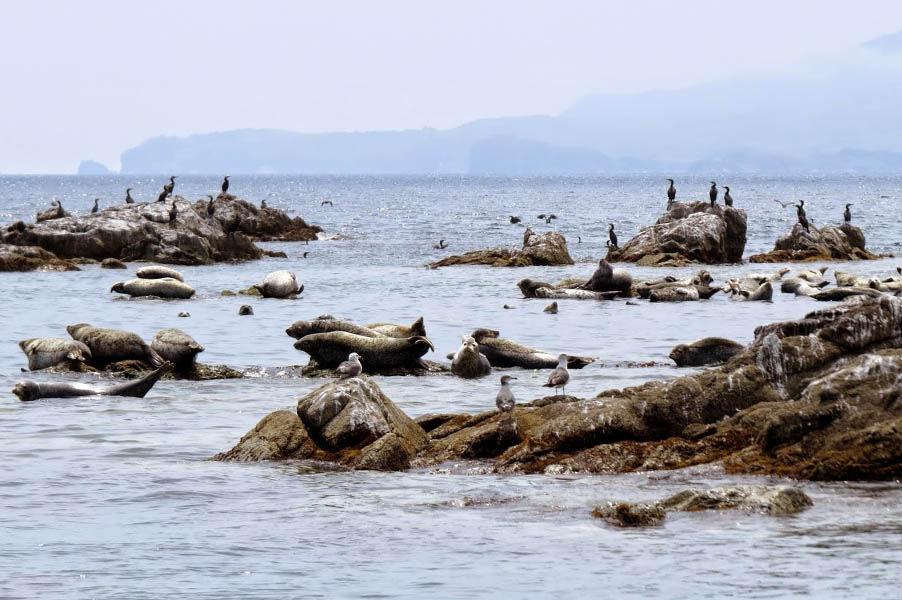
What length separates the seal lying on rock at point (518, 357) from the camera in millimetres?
18906

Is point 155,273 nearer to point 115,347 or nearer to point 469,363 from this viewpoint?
point 115,347

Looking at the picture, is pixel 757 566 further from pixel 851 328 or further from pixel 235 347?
pixel 235 347

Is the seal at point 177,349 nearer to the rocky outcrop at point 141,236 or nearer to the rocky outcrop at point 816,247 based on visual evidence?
the rocky outcrop at point 141,236

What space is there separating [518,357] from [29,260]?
81.6ft

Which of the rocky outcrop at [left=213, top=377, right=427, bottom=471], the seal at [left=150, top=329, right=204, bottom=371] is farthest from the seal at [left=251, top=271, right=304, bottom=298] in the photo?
the rocky outcrop at [left=213, top=377, right=427, bottom=471]

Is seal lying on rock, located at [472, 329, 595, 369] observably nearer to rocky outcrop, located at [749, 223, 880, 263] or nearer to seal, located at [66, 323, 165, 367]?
seal, located at [66, 323, 165, 367]

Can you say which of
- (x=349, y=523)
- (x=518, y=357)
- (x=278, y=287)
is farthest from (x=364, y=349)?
(x=278, y=287)

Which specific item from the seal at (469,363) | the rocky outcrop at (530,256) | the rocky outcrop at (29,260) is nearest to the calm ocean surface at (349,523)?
the seal at (469,363)

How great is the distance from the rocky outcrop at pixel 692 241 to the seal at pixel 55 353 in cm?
2507

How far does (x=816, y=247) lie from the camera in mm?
44031

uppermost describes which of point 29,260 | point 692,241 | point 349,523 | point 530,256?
point 692,241

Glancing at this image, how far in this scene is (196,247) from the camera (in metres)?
42.8

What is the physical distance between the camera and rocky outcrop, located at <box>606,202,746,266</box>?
4116cm

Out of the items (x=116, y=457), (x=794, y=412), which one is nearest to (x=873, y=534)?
(x=794, y=412)
